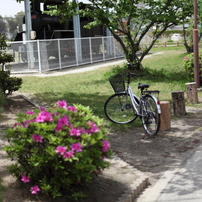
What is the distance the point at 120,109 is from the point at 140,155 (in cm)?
217

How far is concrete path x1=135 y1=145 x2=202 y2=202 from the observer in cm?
479

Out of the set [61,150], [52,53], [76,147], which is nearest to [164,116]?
[76,147]

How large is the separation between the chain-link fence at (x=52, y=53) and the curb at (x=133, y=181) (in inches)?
578

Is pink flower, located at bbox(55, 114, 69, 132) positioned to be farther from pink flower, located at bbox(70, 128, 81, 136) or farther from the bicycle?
the bicycle

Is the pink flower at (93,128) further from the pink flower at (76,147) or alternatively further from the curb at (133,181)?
the curb at (133,181)

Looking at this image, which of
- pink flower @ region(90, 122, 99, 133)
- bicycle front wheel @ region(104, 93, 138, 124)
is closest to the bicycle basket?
bicycle front wheel @ region(104, 93, 138, 124)

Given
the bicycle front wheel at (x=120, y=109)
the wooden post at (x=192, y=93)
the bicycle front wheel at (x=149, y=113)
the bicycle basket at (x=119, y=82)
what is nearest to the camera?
the bicycle front wheel at (x=149, y=113)

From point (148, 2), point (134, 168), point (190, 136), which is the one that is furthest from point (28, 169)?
point (148, 2)

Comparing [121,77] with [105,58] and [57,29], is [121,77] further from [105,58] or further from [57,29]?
[105,58]

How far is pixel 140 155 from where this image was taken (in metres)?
6.59

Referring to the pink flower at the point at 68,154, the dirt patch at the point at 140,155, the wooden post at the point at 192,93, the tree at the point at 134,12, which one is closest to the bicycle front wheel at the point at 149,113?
the dirt patch at the point at 140,155

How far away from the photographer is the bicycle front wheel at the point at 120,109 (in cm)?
846

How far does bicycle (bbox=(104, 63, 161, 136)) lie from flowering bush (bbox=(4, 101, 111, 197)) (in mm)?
3178

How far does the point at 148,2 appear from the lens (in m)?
16.9
